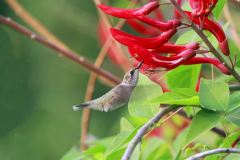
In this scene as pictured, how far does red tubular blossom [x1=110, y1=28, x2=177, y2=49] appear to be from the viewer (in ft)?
3.16

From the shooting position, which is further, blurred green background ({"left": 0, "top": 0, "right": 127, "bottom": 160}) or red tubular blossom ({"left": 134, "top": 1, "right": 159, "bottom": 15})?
blurred green background ({"left": 0, "top": 0, "right": 127, "bottom": 160})

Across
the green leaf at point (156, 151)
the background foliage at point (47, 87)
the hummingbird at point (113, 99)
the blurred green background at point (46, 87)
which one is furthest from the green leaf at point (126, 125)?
the blurred green background at point (46, 87)

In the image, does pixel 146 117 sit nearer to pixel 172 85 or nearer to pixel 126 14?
pixel 172 85

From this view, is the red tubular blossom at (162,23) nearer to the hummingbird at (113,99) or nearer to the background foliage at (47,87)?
the hummingbird at (113,99)

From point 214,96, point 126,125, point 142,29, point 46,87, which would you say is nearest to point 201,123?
point 214,96

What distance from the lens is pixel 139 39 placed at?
3.18 feet

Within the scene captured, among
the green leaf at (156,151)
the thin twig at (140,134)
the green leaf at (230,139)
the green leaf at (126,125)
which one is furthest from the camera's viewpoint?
the green leaf at (156,151)

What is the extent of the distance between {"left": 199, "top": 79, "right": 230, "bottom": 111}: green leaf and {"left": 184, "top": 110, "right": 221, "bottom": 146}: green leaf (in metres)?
0.01

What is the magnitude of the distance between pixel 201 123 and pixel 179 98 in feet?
0.16

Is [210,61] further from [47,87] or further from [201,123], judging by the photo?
[47,87]

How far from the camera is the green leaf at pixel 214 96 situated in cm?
96

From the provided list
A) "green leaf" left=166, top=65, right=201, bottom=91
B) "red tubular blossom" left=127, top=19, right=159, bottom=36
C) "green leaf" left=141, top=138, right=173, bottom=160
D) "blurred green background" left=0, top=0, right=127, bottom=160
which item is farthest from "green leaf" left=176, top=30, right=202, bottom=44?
"blurred green background" left=0, top=0, right=127, bottom=160

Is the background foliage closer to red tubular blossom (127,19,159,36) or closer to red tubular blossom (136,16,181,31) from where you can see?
red tubular blossom (127,19,159,36)

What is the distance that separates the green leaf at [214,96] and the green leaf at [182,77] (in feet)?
0.49
